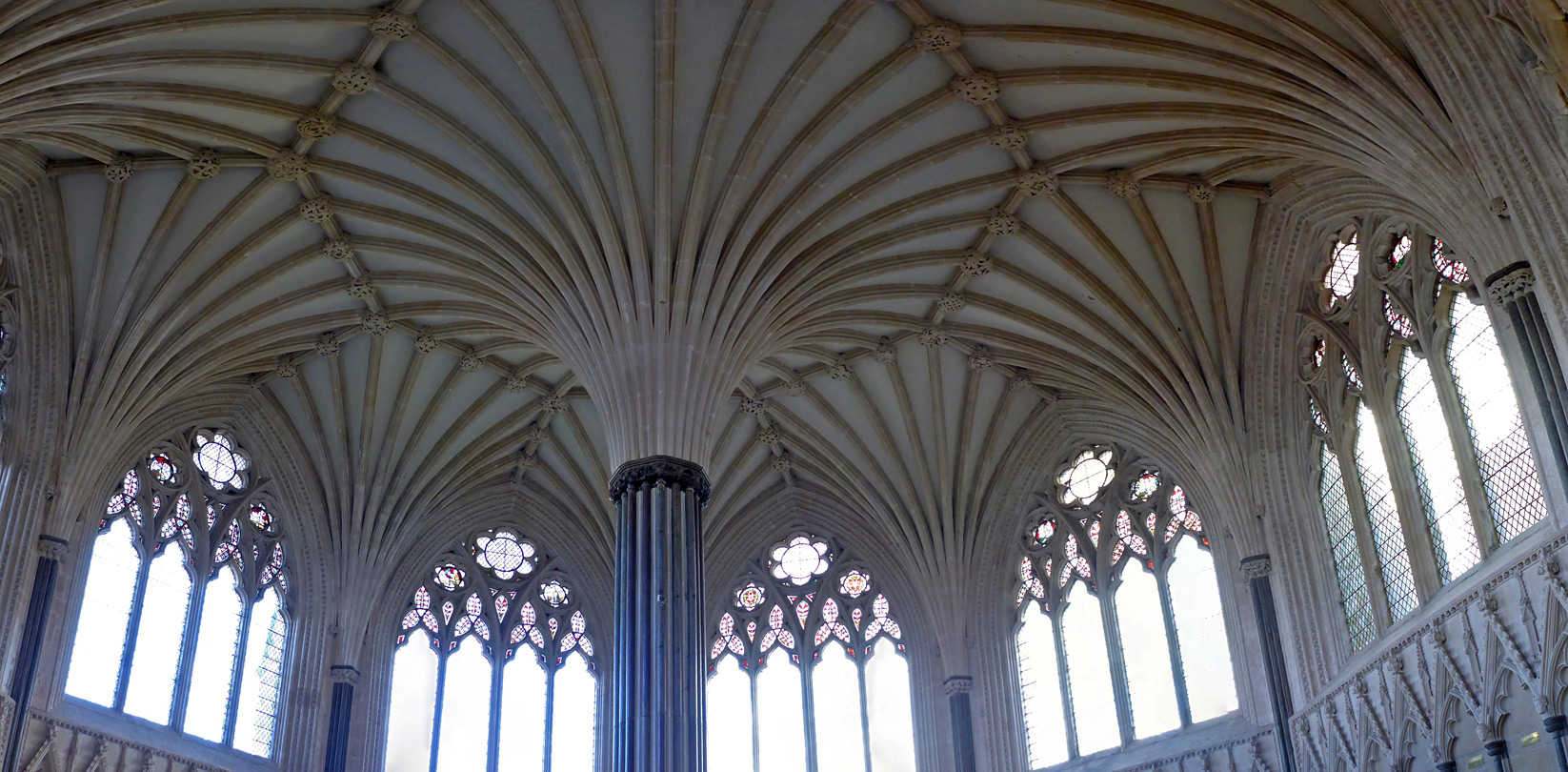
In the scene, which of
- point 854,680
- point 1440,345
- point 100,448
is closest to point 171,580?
point 100,448

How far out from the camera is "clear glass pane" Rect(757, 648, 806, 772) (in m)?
24.6

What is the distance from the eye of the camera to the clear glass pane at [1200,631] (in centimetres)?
2077

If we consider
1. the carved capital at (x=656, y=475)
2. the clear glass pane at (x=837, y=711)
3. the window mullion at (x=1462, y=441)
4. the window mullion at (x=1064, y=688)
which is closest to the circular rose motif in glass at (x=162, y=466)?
the carved capital at (x=656, y=475)

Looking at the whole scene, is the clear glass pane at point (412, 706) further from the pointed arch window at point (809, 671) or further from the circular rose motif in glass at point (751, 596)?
the circular rose motif in glass at point (751, 596)

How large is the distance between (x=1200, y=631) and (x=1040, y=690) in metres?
3.02

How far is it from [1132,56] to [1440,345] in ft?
16.0

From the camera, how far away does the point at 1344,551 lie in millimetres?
18750

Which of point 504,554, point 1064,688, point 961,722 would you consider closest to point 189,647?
point 504,554

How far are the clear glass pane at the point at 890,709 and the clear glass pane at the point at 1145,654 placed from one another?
4.09 metres

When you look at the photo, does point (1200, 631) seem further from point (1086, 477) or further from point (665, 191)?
point (665, 191)

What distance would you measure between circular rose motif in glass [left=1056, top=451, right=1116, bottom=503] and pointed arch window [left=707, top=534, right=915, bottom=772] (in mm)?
3961

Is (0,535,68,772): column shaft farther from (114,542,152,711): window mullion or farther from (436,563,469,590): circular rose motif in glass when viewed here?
(436,563,469,590): circular rose motif in glass

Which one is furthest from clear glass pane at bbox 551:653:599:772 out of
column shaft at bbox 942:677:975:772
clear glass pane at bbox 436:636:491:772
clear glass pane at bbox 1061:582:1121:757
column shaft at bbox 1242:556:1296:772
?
column shaft at bbox 1242:556:1296:772

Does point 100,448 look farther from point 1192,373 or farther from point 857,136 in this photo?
point 1192,373
